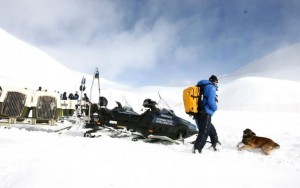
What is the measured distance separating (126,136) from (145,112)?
3.23ft

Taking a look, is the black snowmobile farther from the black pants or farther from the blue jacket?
the blue jacket

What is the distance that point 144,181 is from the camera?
3383 mm

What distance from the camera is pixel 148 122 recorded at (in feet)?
27.0

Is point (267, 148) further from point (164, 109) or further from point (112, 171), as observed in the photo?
point (112, 171)

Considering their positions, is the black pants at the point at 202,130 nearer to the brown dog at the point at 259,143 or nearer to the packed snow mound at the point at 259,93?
the brown dog at the point at 259,143

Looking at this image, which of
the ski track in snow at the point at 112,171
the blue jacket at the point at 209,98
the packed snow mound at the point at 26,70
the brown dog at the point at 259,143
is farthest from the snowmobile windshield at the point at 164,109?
the packed snow mound at the point at 26,70

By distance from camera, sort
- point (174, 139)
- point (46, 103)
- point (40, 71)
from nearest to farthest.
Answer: point (174, 139) → point (46, 103) → point (40, 71)

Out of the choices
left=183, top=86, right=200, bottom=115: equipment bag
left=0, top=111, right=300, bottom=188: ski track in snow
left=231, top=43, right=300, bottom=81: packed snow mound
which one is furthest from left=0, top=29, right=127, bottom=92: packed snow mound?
left=231, top=43, right=300, bottom=81: packed snow mound

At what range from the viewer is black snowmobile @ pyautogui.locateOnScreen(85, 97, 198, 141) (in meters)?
8.00

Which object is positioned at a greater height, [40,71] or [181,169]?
[40,71]

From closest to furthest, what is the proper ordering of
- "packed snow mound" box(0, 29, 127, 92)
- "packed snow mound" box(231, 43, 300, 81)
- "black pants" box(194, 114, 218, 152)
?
1. "black pants" box(194, 114, 218, 152)
2. "packed snow mound" box(0, 29, 127, 92)
3. "packed snow mound" box(231, 43, 300, 81)

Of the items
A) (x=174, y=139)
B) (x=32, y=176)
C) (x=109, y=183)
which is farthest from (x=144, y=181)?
(x=174, y=139)

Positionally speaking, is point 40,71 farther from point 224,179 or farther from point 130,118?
point 224,179

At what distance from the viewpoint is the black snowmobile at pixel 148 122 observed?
7996 mm
